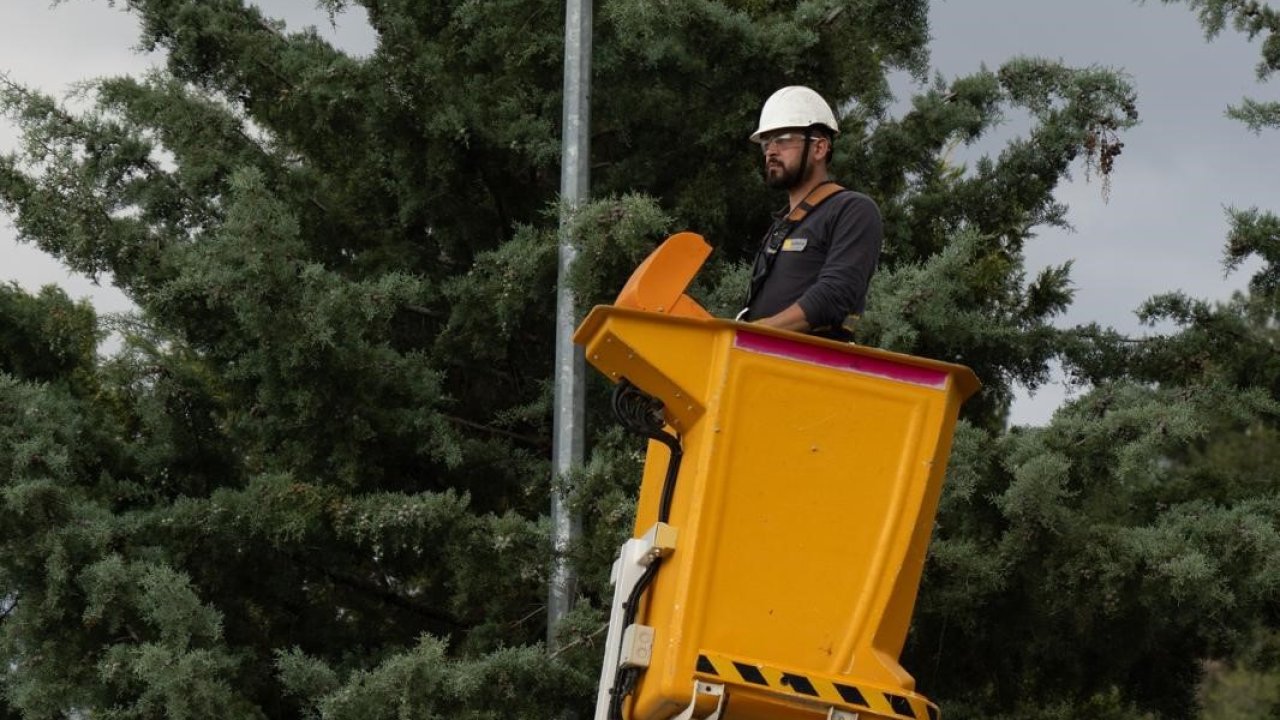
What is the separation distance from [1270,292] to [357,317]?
5.81 metres

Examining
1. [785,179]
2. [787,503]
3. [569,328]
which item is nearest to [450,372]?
[569,328]

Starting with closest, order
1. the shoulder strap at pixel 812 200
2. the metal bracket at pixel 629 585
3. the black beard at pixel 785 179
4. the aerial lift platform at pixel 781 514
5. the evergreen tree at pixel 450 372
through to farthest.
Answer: the aerial lift platform at pixel 781 514, the metal bracket at pixel 629 585, the shoulder strap at pixel 812 200, the black beard at pixel 785 179, the evergreen tree at pixel 450 372

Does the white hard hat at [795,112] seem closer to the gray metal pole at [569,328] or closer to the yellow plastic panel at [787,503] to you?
the yellow plastic panel at [787,503]

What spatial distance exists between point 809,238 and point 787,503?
1.04 meters

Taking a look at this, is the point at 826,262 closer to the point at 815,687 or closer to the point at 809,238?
the point at 809,238

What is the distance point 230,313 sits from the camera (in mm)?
10383

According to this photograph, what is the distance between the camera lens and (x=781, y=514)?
17.6ft

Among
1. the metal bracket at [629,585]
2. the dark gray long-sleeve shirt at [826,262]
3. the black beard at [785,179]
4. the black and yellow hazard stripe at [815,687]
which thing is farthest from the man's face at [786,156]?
the black and yellow hazard stripe at [815,687]

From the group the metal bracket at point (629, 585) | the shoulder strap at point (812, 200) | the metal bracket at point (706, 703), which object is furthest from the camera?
the shoulder strap at point (812, 200)

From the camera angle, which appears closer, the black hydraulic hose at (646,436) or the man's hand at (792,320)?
the black hydraulic hose at (646,436)

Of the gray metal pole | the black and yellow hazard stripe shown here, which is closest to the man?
the black and yellow hazard stripe

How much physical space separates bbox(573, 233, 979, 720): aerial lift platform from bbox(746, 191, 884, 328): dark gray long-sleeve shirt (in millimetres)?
407

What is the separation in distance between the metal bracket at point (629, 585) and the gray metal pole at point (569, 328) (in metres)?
3.68

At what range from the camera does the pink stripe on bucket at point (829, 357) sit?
5.38 metres
